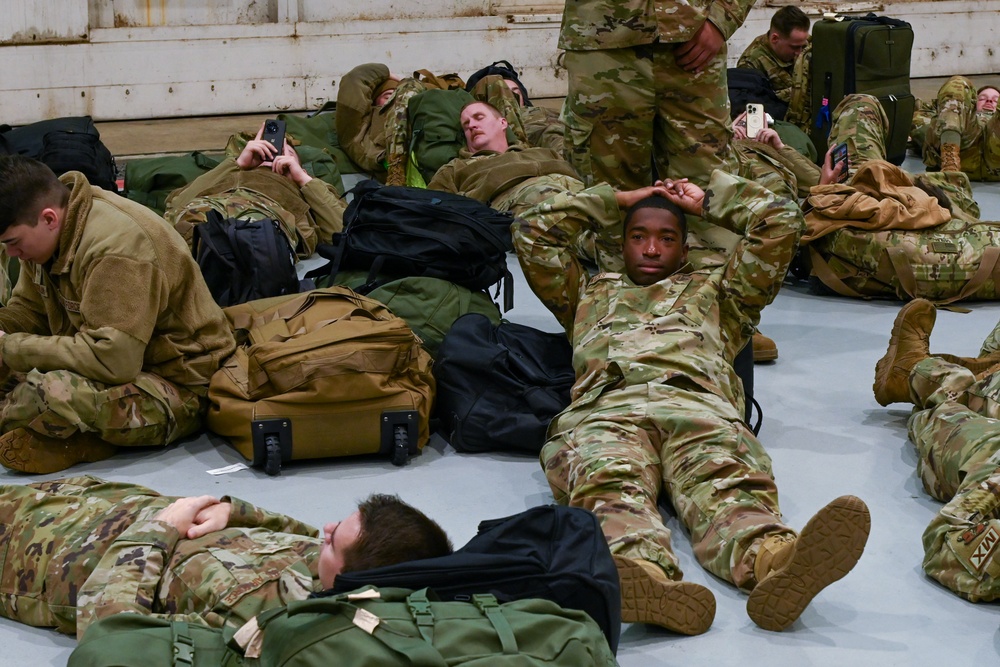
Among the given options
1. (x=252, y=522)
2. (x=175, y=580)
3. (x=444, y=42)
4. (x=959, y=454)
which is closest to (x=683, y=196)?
(x=959, y=454)

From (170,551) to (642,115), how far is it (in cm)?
250

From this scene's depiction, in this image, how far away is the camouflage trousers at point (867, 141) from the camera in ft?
18.8

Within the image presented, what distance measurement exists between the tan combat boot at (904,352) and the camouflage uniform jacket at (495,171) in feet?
7.03

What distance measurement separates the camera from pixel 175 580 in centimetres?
273

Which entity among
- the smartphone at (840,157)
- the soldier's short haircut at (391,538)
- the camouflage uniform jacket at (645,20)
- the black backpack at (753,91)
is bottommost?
the soldier's short haircut at (391,538)

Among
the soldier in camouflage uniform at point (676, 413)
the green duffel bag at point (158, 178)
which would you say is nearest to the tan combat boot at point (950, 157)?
the soldier in camouflage uniform at point (676, 413)

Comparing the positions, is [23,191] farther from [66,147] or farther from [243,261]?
[66,147]

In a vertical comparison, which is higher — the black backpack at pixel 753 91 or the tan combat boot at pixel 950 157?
the black backpack at pixel 753 91

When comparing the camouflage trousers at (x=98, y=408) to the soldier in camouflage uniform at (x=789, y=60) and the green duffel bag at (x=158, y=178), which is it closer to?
the green duffel bag at (x=158, y=178)

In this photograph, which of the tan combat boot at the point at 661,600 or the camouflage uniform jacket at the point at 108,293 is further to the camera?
the camouflage uniform jacket at the point at 108,293

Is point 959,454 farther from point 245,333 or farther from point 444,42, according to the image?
point 444,42

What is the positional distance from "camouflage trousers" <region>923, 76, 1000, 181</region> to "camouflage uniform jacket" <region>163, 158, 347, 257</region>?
12.2ft

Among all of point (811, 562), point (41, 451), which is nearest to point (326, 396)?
point (41, 451)

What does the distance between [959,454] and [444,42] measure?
22.2ft
